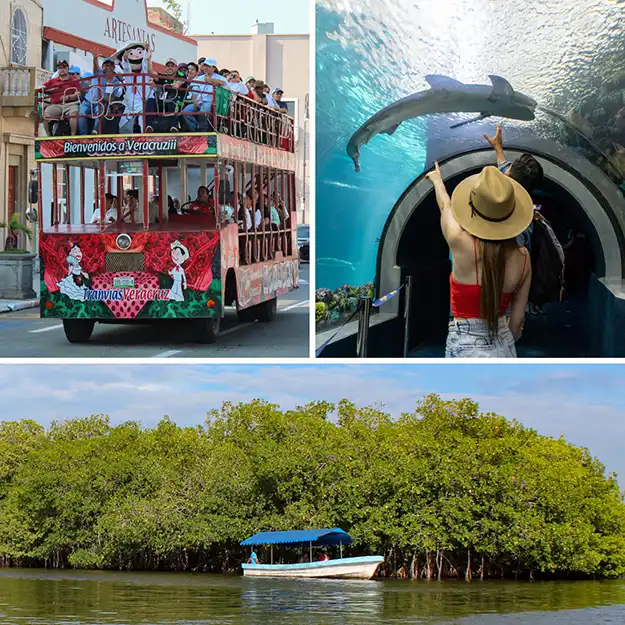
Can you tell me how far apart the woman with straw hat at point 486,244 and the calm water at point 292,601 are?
30.6 feet

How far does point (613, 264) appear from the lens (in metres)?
9.55

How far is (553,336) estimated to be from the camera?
9555mm

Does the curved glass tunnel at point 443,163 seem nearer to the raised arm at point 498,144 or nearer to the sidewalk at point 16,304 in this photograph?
the raised arm at point 498,144

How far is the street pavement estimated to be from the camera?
1188 cm

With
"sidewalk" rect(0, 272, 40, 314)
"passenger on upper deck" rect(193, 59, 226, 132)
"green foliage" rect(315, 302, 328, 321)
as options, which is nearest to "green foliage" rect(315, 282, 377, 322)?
"green foliage" rect(315, 302, 328, 321)

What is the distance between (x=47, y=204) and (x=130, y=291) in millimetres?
11288

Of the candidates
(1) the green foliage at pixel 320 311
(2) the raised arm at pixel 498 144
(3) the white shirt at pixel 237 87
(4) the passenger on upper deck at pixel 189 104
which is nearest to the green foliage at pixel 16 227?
(3) the white shirt at pixel 237 87

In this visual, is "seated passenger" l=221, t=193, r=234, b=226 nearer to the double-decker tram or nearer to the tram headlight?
the double-decker tram

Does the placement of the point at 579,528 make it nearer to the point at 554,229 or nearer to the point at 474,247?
the point at 554,229

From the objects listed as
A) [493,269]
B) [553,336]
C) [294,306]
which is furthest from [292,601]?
[493,269]

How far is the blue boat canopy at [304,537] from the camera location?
22.0m

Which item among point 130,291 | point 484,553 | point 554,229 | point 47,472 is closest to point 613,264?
point 554,229

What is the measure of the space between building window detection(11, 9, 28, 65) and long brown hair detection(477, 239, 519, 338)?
1598cm

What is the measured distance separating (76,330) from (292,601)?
8.37 m
